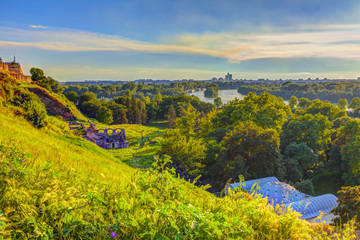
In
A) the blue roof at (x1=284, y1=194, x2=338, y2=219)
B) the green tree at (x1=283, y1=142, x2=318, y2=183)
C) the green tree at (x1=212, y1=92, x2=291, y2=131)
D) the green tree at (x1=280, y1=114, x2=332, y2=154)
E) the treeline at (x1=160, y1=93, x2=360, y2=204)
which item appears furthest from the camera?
the green tree at (x1=212, y1=92, x2=291, y2=131)

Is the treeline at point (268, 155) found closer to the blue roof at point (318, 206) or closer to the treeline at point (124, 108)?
the blue roof at point (318, 206)

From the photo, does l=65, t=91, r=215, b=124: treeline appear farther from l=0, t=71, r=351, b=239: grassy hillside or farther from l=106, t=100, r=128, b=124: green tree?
l=0, t=71, r=351, b=239: grassy hillside

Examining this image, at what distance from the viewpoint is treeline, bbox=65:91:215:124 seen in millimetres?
52959

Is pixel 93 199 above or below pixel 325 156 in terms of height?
above

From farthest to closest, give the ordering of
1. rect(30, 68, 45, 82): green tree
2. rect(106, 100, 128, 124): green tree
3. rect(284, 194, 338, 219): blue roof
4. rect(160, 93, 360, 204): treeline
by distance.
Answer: rect(106, 100, 128, 124): green tree
rect(30, 68, 45, 82): green tree
rect(160, 93, 360, 204): treeline
rect(284, 194, 338, 219): blue roof

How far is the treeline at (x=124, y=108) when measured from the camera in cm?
5296

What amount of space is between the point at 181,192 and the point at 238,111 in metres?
25.3

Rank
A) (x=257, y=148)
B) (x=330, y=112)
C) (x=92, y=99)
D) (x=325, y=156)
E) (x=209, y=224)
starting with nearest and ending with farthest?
(x=209, y=224) → (x=257, y=148) → (x=325, y=156) → (x=330, y=112) → (x=92, y=99)

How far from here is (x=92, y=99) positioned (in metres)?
57.3

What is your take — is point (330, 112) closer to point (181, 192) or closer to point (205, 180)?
point (205, 180)

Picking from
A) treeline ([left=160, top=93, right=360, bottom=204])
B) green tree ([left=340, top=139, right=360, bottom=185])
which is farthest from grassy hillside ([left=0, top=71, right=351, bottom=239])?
green tree ([left=340, top=139, right=360, bottom=185])

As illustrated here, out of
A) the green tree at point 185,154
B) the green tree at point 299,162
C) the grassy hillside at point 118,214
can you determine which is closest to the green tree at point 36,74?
the green tree at point 185,154

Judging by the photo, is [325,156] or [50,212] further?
[325,156]

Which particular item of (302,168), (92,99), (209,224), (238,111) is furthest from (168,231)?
(92,99)
